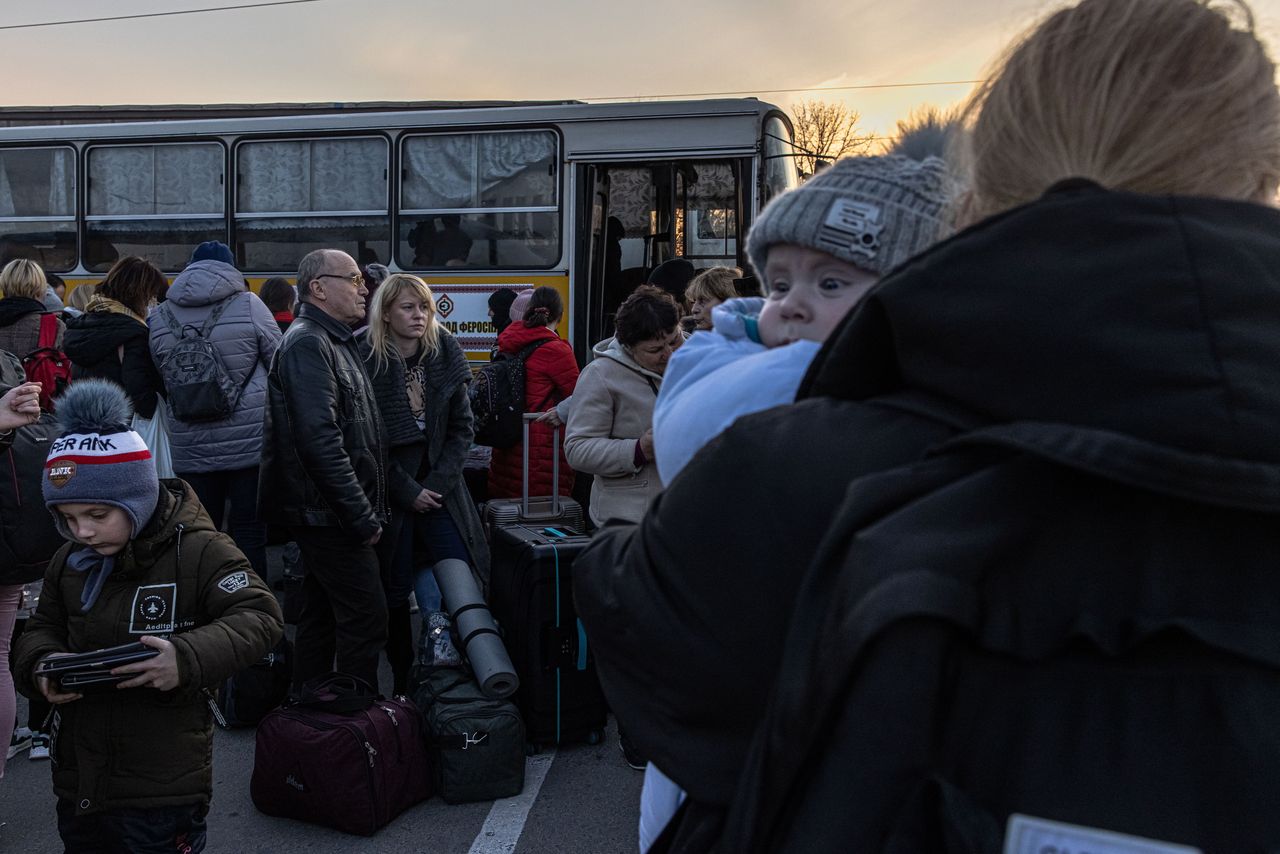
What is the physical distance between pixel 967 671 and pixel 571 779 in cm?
406

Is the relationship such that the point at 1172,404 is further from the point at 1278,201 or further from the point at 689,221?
the point at 689,221

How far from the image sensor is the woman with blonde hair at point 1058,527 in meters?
0.73

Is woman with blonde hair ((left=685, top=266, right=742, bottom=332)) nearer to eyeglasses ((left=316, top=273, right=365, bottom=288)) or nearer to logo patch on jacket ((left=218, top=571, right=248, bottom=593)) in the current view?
eyeglasses ((left=316, top=273, right=365, bottom=288))

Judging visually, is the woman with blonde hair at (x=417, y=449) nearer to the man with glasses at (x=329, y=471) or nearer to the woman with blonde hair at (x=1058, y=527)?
the man with glasses at (x=329, y=471)

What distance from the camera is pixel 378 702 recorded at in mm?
4223

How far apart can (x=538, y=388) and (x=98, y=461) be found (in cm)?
340

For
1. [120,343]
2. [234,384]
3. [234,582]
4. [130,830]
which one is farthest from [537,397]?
[130,830]

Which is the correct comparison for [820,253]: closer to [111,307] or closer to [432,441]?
[432,441]

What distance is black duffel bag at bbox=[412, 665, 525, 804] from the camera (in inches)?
167

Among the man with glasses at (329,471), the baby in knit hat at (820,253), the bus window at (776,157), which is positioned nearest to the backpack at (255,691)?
the man with glasses at (329,471)

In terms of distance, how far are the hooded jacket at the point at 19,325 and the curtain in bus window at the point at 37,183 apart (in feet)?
18.3

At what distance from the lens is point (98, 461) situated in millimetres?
2930

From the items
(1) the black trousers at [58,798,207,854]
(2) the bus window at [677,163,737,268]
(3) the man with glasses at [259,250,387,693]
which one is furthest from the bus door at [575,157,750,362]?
(1) the black trousers at [58,798,207,854]

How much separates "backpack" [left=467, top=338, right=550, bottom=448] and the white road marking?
202 centimetres
